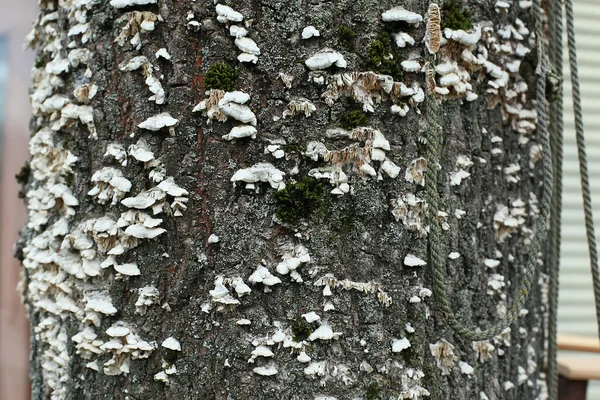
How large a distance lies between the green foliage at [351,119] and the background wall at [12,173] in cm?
171

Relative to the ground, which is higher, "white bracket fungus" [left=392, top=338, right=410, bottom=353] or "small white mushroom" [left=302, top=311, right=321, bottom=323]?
"small white mushroom" [left=302, top=311, right=321, bottom=323]

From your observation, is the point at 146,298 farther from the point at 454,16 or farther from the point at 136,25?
the point at 454,16

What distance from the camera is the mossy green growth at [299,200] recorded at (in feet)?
3.10

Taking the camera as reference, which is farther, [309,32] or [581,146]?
[581,146]

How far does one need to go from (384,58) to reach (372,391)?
1.94ft

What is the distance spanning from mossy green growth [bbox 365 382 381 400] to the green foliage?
0.46 metres

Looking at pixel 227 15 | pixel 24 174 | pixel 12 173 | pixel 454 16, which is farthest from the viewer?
pixel 12 173

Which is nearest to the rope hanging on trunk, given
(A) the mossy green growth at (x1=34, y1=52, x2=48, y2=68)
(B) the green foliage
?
(B) the green foliage

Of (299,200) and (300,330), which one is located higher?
(299,200)

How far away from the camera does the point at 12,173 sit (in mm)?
2240

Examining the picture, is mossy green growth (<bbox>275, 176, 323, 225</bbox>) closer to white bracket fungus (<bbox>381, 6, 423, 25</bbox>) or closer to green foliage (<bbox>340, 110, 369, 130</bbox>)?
green foliage (<bbox>340, 110, 369, 130</bbox>)

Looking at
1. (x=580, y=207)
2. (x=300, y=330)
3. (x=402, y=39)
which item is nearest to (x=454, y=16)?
(x=402, y=39)

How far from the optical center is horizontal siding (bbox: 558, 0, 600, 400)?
2785mm

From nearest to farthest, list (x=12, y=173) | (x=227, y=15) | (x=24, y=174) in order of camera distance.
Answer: (x=227, y=15) < (x=24, y=174) < (x=12, y=173)
